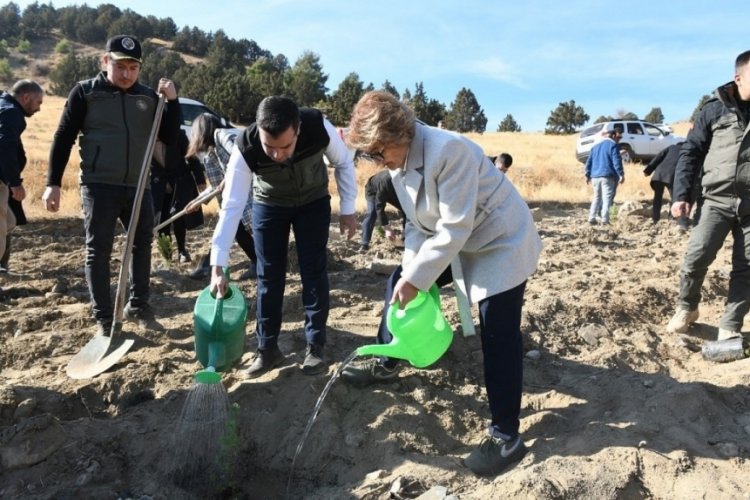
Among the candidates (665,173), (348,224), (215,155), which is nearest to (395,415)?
(348,224)

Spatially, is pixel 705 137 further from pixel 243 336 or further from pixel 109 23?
pixel 109 23

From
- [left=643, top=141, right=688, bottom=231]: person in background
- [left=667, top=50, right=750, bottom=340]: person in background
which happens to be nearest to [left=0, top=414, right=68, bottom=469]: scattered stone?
[left=667, top=50, right=750, bottom=340]: person in background

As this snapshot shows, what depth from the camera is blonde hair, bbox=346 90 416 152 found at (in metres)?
2.25

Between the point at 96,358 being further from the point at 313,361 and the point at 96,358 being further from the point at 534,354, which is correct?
the point at 534,354

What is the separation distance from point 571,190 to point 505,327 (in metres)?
12.4

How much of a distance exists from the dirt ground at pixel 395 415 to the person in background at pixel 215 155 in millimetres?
814

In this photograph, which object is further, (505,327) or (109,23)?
(109,23)

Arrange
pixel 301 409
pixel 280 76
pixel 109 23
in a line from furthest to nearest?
pixel 109 23
pixel 280 76
pixel 301 409

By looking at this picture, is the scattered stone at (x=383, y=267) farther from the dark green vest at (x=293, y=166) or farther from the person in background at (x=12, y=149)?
the person in background at (x=12, y=149)

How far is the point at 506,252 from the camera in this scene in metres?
2.48

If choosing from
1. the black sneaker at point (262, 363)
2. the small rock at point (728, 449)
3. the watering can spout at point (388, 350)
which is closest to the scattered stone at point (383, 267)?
the black sneaker at point (262, 363)

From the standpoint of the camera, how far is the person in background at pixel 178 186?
5.86 metres

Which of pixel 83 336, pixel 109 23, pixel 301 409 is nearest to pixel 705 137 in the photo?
pixel 301 409

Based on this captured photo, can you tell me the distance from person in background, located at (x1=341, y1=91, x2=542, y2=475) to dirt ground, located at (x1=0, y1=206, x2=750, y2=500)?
32cm
